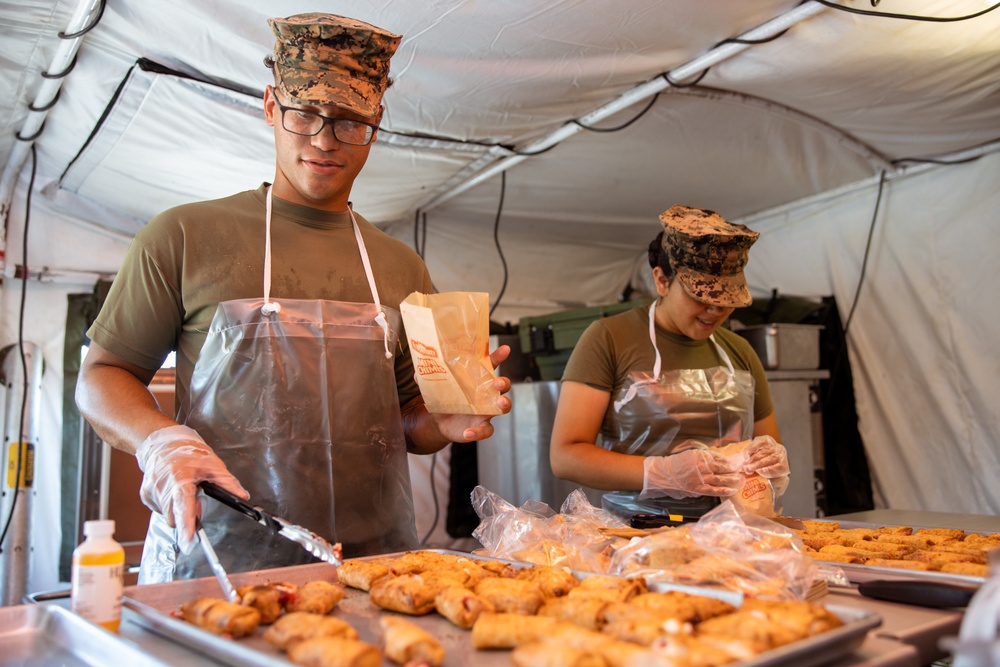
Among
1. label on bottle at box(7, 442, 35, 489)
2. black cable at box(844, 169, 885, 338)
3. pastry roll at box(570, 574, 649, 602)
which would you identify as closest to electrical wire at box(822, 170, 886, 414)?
black cable at box(844, 169, 885, 338)

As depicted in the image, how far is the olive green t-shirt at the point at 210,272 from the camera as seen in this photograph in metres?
1.64

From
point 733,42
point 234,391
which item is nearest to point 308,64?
point 234,391

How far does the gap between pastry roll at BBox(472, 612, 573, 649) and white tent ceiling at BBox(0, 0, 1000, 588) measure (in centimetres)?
177

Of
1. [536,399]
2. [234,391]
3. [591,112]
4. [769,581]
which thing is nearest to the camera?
[769,581]

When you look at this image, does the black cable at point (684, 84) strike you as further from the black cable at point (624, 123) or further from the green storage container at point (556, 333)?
the green storage container at point (556, 333)

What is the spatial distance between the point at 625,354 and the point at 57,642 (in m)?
1.87

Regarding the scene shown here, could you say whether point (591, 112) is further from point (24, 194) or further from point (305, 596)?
point (24, 194)

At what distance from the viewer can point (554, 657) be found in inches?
34.0

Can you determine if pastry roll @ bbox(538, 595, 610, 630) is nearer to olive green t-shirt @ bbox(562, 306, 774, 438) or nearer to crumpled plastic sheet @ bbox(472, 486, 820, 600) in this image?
crumpled plastic sheet @ bbox(472, 486, 820, 600)

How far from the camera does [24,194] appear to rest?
3.62 metres

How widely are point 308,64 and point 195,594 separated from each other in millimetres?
1135

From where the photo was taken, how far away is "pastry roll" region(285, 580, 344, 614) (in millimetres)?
1174

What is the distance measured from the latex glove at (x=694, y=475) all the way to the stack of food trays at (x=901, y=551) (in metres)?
0.23

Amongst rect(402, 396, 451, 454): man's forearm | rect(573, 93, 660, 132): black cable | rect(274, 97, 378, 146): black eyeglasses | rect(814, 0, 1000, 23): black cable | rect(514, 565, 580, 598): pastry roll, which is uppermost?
rect(814, 0, 1000, 23): black cable
